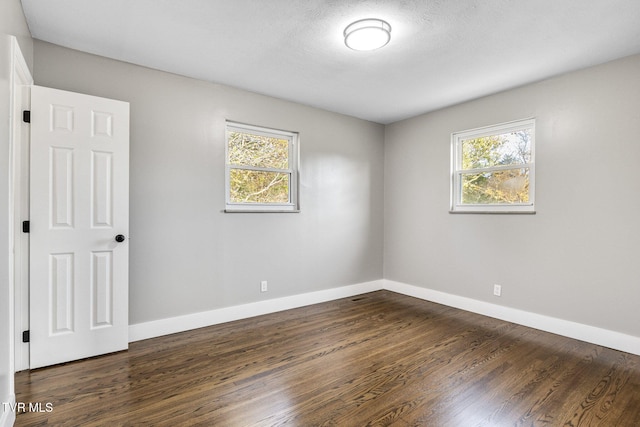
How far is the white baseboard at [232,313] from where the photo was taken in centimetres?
298

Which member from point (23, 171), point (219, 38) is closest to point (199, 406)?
point (23, 171)

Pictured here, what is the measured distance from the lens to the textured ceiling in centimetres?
211

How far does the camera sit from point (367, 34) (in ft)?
7.56

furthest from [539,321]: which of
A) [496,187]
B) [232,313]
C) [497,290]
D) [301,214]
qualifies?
[232,313]

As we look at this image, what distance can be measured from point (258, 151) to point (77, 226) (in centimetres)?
191

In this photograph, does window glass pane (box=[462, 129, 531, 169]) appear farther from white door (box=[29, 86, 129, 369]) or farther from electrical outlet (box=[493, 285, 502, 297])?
white door (box=[29, 86, 129, 369])

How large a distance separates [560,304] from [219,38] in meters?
3.88

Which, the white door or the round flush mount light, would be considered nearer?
the round flush mount light

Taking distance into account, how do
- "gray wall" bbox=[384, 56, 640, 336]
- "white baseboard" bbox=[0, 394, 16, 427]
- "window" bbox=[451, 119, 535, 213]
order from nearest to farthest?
1. "white baseboard" bbox=[0, 394, 16, 427]
2. "gray wall" bbox=[384, 56, 640, 336]
3. "window" bbox=[451, 119, 535, 213]

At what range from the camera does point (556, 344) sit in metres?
2.88

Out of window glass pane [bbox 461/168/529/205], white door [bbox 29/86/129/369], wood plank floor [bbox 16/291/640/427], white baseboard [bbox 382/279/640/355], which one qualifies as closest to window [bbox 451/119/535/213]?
window glass pane [bbox 461/168/529/205]

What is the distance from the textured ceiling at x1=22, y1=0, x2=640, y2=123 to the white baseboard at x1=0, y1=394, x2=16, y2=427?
94.8 inches

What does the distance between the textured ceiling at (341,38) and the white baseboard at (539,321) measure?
238 centimetres

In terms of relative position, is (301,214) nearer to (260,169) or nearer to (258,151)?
(260,169)
